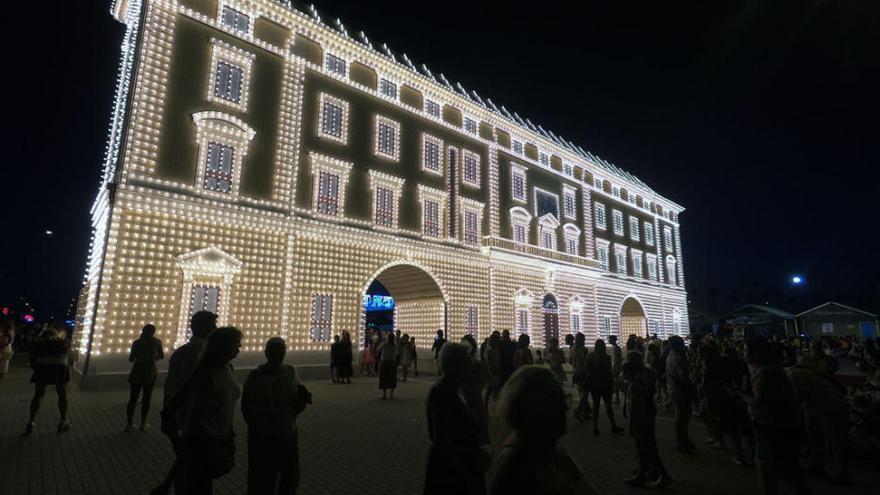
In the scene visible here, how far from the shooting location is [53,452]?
22.2ft

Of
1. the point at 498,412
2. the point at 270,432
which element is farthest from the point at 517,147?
the point at 498,412

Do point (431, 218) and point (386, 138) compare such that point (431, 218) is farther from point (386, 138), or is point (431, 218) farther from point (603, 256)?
point (603, 256)

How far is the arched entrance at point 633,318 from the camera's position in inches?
1479

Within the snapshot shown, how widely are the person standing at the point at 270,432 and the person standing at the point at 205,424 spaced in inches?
13.4

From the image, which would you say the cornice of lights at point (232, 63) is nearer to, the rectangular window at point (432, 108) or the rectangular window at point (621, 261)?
the rectangular window at point (432, 108)

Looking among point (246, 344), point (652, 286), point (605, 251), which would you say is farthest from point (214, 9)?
point (652, 286)

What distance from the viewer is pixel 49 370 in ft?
25.3

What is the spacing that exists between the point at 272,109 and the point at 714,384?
57.1 ft

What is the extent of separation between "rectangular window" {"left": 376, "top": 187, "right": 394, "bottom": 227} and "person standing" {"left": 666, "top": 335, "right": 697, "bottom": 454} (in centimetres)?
1490

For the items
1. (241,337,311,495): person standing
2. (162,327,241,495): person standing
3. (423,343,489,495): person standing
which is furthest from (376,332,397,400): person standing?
(423,343,489,495): person standing

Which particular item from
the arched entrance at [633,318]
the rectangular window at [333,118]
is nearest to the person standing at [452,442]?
the rectangular window at [333,118]

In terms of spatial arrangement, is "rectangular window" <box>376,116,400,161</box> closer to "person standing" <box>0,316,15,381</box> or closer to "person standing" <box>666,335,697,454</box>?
"person standing" <box>0,316,15,381</box>

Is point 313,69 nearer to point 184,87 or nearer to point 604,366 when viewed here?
point 184,87

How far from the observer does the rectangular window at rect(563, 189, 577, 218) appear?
102ft
